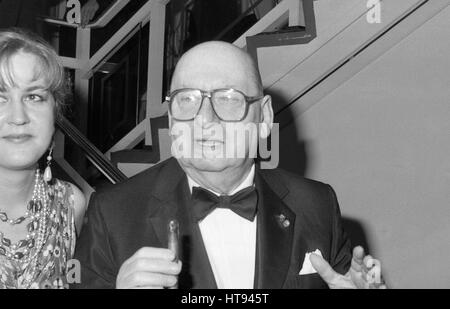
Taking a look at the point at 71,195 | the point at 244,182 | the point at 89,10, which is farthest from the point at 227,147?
the point at 89,10

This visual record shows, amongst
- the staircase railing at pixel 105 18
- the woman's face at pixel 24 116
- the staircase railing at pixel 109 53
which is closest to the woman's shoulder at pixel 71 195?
the woman's face at pixel 24 116

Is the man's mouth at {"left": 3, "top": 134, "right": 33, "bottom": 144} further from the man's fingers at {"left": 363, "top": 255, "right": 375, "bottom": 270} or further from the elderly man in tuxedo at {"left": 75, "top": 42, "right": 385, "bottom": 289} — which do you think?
the man's fingers at {"left": 363, "top": 255, "right": 375, "bottom": 270}

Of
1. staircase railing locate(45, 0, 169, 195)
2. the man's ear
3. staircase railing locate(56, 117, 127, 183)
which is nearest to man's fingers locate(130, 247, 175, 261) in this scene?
the man's ear

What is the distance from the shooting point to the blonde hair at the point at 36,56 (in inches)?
58.2

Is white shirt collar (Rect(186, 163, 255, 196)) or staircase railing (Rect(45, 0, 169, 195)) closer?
white shirt collar (Rect(186, 163, 255, 196))

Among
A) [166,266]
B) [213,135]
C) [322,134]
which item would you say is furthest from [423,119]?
[166,266]

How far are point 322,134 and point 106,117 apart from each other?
1.36m

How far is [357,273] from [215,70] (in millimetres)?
509

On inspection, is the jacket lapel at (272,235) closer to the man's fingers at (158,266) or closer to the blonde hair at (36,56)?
the man's fingers at (158,266)

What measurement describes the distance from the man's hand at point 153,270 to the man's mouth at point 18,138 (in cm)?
50

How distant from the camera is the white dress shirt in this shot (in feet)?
4.72

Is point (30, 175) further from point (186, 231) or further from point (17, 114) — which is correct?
point (186, 231)

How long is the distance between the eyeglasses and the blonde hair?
0.33 metres
